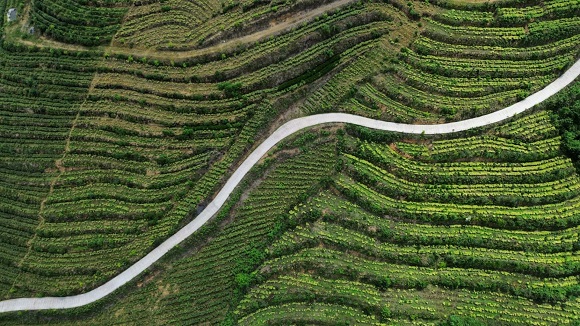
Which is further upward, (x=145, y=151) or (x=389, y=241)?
(x=145, y=151)

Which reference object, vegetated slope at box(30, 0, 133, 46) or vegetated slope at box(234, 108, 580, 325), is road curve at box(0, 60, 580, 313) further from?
vegetated slope at box(30, 0, 133, 46)

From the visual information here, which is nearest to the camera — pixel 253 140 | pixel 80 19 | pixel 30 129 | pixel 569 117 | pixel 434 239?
pixel 434 239

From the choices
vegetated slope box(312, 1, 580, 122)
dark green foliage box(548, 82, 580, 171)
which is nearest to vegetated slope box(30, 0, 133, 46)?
vegetated slope box(312, 1, 580, 122)

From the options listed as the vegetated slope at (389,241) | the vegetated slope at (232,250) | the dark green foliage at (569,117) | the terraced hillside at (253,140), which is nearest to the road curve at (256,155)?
the terraced hillside at (253,140)

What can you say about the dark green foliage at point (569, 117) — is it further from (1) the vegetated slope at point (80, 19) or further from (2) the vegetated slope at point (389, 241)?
(1) the vegetated slope at point (80, 19)

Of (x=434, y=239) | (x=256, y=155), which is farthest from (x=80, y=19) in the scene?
(x=434, y=239)

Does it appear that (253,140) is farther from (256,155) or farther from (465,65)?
(465,65)

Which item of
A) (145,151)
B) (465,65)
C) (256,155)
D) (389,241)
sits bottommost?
(389,241)
